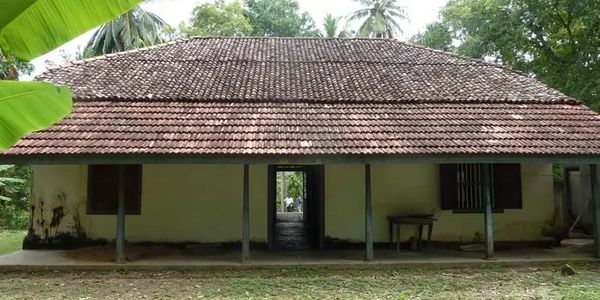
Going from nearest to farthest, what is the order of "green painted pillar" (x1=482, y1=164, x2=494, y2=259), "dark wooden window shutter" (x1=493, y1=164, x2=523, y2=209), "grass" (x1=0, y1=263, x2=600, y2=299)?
"grass" (x1=0, y1=263, x2=600, y2=299) → "green painted pillar" (x1=482, y1=164, x2=494, y2=259) → "dark wooden window shutter" (x1=493, y1=164, x2=523, y2=209)

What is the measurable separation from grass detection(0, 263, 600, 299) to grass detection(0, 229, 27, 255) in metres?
2.96

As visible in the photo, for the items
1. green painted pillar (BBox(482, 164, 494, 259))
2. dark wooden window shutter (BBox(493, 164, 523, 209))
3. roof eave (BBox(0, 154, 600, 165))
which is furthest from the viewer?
dark wooden window shutter (BBox(493, 164, 523, 209))

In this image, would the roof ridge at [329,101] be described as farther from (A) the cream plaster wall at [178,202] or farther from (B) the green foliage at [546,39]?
(B) the green foliage at [546,39]

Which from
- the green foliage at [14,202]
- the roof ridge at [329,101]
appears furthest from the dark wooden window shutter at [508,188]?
the green foliage at [14,202]

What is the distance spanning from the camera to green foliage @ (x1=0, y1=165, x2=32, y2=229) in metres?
14.9

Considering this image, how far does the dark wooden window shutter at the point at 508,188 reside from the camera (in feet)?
32.7

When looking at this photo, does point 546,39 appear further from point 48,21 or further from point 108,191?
point 48,21

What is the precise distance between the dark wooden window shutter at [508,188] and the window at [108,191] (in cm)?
711

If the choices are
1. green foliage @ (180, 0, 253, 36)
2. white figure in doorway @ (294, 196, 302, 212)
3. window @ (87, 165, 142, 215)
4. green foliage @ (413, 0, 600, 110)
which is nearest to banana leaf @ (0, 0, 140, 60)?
window @ (87, 165, 142, 215)

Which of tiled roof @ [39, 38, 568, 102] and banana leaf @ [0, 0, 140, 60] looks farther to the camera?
tiled roof @ [39, 38, 568, 102]

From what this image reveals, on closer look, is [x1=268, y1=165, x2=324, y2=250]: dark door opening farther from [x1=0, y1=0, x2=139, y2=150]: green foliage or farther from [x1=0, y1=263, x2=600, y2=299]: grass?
[x1=0, y1=0, x2=139, y2=150]: green foliage

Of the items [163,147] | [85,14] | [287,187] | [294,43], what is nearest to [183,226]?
[163,147]

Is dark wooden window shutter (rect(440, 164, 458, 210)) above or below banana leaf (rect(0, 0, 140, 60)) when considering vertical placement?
below

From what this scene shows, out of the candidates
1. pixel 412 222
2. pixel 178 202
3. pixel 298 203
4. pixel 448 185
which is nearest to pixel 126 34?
pixel 298 203
